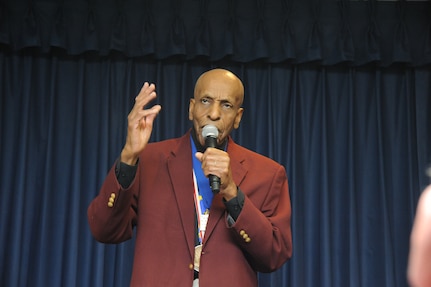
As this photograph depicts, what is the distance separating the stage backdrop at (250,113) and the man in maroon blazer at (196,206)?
1.83 metres

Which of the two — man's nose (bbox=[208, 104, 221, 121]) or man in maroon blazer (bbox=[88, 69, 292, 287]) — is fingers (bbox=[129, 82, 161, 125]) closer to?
man in maroon blazer (bbox=[88, 69, 292, 287])

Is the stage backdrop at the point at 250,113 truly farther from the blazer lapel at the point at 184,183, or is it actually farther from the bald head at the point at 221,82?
the blazer lapel at the point at 184,183

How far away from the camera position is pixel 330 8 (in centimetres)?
416

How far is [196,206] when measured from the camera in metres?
2.15

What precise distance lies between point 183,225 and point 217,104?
48cm

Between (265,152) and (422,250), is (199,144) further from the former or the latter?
(265,152)

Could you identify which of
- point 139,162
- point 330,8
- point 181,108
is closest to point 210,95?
point 139,162

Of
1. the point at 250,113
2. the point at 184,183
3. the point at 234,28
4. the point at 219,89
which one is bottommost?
the point at 184,183

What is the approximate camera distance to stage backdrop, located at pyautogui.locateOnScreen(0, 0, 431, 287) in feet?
13.0

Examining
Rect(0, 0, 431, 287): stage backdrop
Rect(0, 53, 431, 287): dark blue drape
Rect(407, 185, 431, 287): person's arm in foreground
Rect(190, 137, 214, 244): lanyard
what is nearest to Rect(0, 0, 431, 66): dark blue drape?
Rect(0, 0, 431, 287): stage backdrop

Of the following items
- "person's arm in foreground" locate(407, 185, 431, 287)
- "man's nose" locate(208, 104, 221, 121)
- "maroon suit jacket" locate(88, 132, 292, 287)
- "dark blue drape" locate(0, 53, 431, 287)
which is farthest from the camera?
"dark blue drape" locate(0, 53, 431, 287)

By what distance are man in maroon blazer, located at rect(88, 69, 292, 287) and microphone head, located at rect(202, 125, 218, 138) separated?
1.3 inches

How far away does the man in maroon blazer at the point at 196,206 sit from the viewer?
2018mm

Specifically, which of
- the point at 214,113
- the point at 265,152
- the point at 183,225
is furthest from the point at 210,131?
the point at 265,152
